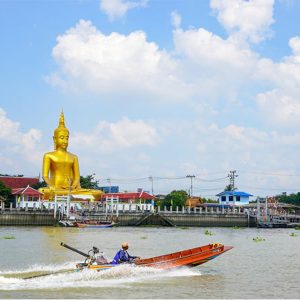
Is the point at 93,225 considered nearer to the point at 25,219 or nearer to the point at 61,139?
the point at 25,219

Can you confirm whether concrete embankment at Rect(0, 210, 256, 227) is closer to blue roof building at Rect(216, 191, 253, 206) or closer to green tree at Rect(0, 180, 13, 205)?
green tree at Rect(0, 180, 13, 205)

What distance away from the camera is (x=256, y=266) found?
29047mm

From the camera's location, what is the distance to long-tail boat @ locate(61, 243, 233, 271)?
22.4 m

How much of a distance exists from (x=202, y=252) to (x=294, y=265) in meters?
7.78

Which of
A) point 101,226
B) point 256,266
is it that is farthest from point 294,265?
point 101,226

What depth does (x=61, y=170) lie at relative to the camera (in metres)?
79.2

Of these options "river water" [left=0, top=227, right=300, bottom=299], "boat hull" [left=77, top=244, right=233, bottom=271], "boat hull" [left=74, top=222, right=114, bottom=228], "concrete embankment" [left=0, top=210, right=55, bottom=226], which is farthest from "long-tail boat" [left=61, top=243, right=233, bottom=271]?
"concrete embankment" [left=0, top=210, right=55, bottom=226]

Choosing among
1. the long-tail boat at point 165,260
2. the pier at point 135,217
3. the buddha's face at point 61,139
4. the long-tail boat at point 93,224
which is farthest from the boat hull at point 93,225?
the long-tail boat at point 165,260

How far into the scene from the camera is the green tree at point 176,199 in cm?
10375

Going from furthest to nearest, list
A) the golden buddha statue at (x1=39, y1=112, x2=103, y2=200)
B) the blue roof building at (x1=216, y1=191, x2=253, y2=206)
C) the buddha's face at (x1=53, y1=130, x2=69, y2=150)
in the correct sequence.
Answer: the blue roof building at (x1=216, y1=191, x2=253, y2=206) → the buddha's face at (x1=53, y1=130, x2=69, y2=150) → the golden buddha statue at (x1=39, y1=112, x2=103, y2=200)

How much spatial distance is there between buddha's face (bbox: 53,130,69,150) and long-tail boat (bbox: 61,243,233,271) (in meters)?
56.6

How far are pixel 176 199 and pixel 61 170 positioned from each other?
30.6m

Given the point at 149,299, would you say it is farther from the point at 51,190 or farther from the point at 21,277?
the point at 51,190

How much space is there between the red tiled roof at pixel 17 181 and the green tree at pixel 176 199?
926 inches
